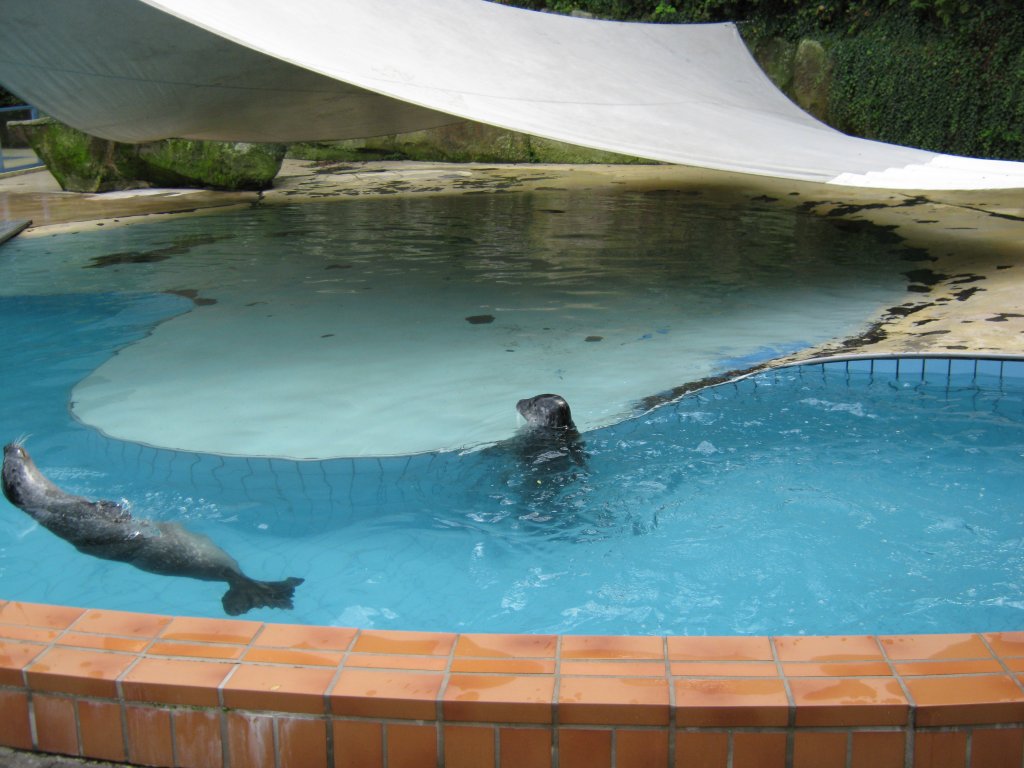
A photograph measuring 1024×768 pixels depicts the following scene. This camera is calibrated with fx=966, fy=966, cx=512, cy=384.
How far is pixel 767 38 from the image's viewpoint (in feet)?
40.8

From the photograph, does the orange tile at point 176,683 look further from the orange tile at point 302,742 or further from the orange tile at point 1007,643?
A: the orange tile at point 1007,643

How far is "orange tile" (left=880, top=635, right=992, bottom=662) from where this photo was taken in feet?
5.16

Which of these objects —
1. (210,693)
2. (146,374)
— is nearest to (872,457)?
(210,693)

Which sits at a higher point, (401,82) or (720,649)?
(401,82)

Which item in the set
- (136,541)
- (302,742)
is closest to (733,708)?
(302,742)

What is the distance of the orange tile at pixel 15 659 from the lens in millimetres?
1596

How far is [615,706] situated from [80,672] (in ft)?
2.85

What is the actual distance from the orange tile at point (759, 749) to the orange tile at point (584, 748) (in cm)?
19

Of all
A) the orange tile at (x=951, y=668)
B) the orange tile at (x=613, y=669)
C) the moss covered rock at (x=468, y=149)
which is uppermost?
the moss covered rock at (x=468, y=149)

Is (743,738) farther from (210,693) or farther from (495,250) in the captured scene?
(495,250)

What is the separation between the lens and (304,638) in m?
1.68

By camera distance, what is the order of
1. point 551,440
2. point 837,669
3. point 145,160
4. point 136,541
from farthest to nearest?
1. point 145,160
2. point 551,440
3. point 136,541
4. point 837,669

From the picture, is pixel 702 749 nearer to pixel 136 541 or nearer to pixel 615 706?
pixel 615 706

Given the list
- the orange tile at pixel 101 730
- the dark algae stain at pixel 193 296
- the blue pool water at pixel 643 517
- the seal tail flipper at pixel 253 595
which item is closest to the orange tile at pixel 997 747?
the orange tile at pixel 101 730
